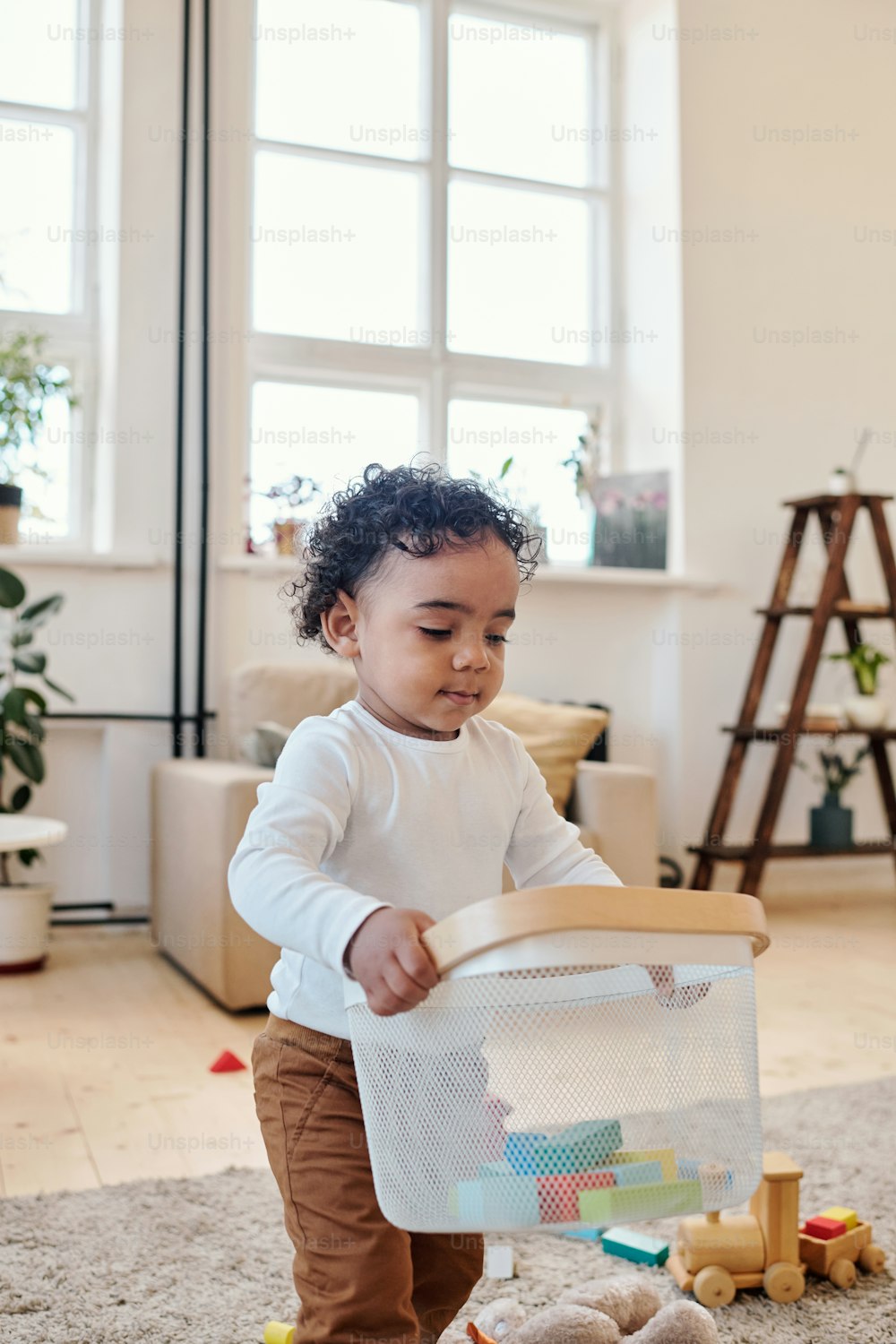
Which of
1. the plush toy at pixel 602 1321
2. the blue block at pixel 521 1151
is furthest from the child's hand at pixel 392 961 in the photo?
the plush toy at pixel 602 1321

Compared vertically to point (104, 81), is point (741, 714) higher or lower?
lower

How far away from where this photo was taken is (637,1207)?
31.5 inches

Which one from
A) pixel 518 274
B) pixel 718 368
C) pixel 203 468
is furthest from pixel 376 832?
pixel 518 274

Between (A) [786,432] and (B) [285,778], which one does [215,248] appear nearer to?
(A) [786,432]

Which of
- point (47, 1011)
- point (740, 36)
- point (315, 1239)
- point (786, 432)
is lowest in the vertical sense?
point (47, 1011)

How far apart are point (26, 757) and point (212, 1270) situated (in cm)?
191

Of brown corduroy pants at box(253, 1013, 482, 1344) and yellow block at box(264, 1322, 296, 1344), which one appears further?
yellow block at box(264, 1322, 296, 1344)

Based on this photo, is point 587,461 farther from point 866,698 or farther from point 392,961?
point 392,961

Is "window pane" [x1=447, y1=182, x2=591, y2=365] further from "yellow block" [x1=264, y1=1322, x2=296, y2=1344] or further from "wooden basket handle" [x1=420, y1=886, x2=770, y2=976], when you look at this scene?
"wooden basket handle" [x1=420, y1=886, x2=770, y2=976]

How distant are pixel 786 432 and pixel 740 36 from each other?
1357mm

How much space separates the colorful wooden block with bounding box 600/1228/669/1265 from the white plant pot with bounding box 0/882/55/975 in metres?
1.95

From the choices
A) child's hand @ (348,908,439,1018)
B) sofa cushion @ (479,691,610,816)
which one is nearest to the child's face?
child's hand @ (348,908,439,1018)

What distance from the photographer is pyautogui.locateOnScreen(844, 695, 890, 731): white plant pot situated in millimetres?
3936

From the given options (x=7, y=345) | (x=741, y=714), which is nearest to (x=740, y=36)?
(x=741, y=714)
